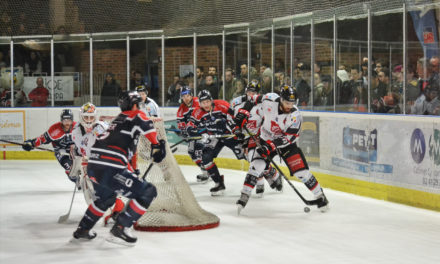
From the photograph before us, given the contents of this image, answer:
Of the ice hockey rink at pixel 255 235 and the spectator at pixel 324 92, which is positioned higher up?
the spectator at pixel 324 92

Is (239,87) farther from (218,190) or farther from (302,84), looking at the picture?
(218,190)

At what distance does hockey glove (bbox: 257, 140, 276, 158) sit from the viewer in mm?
7051

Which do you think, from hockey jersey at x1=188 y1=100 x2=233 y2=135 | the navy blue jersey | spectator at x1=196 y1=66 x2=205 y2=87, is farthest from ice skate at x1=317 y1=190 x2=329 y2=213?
spectator at x1=196 y1=66 x2=205 y2=87

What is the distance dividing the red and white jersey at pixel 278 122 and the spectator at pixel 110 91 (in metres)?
5.97

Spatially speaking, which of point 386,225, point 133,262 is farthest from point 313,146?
point 133,262

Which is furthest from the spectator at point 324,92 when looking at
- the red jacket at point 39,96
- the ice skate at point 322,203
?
the red jacket at point 39,96

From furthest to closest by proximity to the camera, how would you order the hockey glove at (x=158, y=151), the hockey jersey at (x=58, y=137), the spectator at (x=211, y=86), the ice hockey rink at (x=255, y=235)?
the spectator at (x=211, y=86)
the hockey jersey at (x=58, y=137)
the hockey glove at (x=158, y=151)
the ice hockey rink at (x=255, y=235)

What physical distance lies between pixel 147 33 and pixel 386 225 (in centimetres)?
753

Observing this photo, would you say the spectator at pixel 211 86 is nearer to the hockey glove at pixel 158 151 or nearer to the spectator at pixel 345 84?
the spectator at pixel 345 84

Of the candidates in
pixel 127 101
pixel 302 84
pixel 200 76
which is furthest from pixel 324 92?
pixel 127 101

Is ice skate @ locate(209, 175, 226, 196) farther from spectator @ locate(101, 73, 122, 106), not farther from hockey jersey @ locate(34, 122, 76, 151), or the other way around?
spectator @ locate(101, 73, 122, 106)

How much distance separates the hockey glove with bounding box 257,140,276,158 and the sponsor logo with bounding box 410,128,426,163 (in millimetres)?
1359

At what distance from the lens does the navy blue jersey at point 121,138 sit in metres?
5.23

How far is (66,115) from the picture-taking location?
8273 mm
